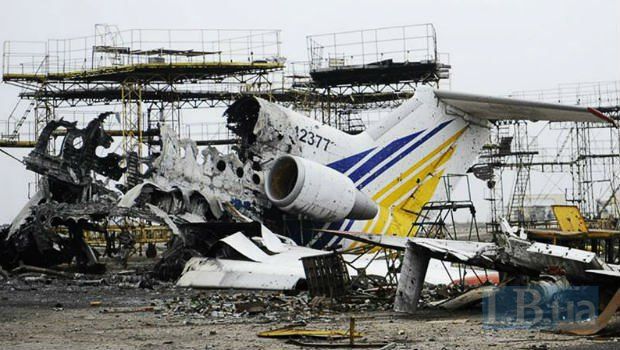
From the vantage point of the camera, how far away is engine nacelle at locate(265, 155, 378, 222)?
65.1 ft

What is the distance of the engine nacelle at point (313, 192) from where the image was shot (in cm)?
1984

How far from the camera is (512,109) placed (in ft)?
70.1

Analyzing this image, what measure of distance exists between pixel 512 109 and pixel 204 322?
11269 millimetres

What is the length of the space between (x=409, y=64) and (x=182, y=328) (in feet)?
99.6

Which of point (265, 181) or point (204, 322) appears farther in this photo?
point (265, 181)

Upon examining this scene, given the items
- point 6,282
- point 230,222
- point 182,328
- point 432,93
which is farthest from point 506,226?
point 6,282

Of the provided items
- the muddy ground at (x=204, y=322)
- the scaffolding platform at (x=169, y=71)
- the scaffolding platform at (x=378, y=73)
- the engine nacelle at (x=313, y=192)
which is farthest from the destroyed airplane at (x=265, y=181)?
the scaffolding platform at (x=378, y=73)

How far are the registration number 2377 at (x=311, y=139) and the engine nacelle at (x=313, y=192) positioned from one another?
3.77 feet

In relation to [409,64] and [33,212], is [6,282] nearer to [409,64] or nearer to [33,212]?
[33,212]

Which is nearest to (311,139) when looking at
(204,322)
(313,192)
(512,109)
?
(313,192)

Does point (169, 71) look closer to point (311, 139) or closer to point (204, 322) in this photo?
point (311, 139)

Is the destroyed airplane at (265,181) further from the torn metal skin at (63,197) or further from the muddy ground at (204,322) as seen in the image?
the muddy ground at (204,322)

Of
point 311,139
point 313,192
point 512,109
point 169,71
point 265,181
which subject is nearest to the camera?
point 313,192

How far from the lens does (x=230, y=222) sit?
20031 millimetres
